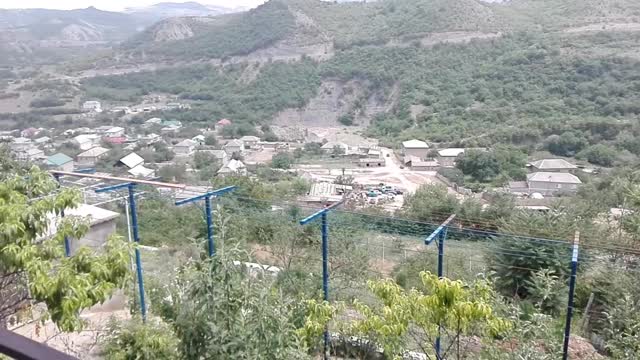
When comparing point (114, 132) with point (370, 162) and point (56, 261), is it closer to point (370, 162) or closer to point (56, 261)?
point (370, 162)

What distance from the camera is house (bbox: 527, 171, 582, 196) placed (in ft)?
84.2

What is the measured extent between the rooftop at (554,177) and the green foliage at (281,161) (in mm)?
14530

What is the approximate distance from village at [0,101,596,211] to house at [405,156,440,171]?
0.06 meters

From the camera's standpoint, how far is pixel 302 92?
51594mm

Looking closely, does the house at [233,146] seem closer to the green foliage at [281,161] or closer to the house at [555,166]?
the green foliage at [281,161]

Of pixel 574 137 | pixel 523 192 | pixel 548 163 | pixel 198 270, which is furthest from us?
A: pixel 574 137

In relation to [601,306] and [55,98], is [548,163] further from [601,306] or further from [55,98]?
[55,98]

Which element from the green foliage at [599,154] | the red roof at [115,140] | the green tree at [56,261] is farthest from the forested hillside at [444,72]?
the green tree at [56,261]

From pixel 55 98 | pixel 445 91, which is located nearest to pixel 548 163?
pixel 445 91

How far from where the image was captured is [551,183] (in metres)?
26.3

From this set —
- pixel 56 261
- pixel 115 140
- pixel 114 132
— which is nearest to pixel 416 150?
pixel 115 140

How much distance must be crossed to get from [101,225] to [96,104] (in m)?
46.4

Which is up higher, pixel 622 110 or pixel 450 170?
pixel 622 110

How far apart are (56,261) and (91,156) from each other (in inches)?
1209
